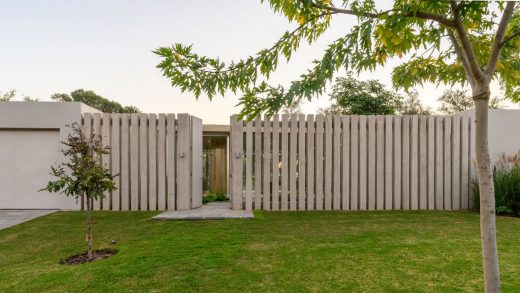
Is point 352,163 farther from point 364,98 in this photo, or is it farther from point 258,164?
point 364,98

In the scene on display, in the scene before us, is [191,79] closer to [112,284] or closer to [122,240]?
[112,284]

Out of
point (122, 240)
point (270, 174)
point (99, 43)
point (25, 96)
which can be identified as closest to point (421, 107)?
point (270, 174)

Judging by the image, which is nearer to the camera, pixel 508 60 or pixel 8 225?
pixel 508 60

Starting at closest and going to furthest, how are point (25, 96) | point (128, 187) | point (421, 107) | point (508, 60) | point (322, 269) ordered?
point (508, 60)
point (322, 269)
point (128, 187)
point (421, 107)
point (25, 96)

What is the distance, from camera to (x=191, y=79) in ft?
6.42

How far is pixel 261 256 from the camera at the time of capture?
12.1ft

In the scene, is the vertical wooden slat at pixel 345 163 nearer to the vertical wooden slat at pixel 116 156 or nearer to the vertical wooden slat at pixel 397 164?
the vertical wooden slat at pixel 397 164

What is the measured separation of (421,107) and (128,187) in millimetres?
22481

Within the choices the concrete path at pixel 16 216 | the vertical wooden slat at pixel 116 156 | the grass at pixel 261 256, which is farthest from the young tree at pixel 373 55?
the concrete path at pixel 16 216

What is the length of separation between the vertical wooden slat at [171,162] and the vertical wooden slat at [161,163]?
2.9 inches

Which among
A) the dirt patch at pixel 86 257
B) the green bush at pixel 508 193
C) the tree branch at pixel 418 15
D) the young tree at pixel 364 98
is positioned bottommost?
the dirt patch at pixel 86 257

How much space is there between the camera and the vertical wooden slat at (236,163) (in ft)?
22.8

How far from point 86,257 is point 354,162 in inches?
231

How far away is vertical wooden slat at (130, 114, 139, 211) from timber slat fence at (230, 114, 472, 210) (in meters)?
2.31
